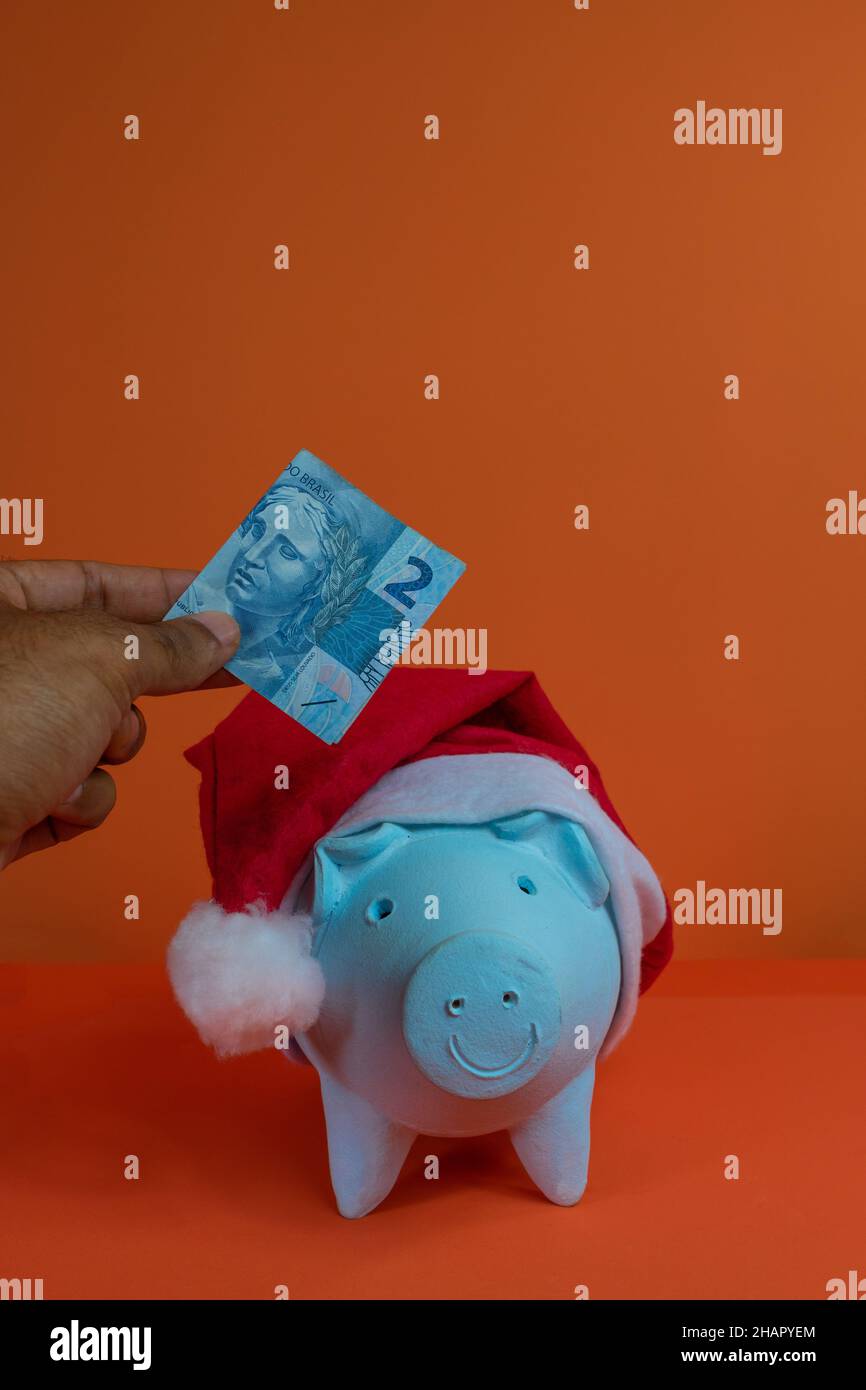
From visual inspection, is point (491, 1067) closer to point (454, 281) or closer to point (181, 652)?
point (181, 652)

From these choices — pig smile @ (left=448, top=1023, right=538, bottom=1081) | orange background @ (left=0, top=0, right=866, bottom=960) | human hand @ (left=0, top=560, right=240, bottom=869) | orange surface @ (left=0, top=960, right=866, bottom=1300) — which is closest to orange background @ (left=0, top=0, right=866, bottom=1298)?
orange background @ (left=0, top=0, right=866, bottom=960)

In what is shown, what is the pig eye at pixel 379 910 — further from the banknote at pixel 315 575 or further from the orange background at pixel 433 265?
the orange background at pixel 433 265

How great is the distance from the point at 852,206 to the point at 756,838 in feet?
3.54

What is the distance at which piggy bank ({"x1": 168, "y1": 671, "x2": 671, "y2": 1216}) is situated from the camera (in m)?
1.29

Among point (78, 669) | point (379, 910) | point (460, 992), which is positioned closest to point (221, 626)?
point (78, 669)

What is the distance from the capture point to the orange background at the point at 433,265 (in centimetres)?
238

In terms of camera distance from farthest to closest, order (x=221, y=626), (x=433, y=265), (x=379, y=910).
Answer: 1. (x=433, y=265)
2. (x=221, y=626)
3. (x=379, y=910)

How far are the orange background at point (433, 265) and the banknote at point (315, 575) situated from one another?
34.7 inches

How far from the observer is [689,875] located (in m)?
2.48

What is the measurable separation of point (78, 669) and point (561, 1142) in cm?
68

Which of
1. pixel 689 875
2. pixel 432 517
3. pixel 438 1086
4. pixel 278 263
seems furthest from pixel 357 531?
pixel 689 875

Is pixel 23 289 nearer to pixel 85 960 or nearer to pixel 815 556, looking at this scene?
pixel 85 960

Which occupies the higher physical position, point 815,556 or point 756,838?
point 815,556

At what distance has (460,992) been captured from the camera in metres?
1.27
